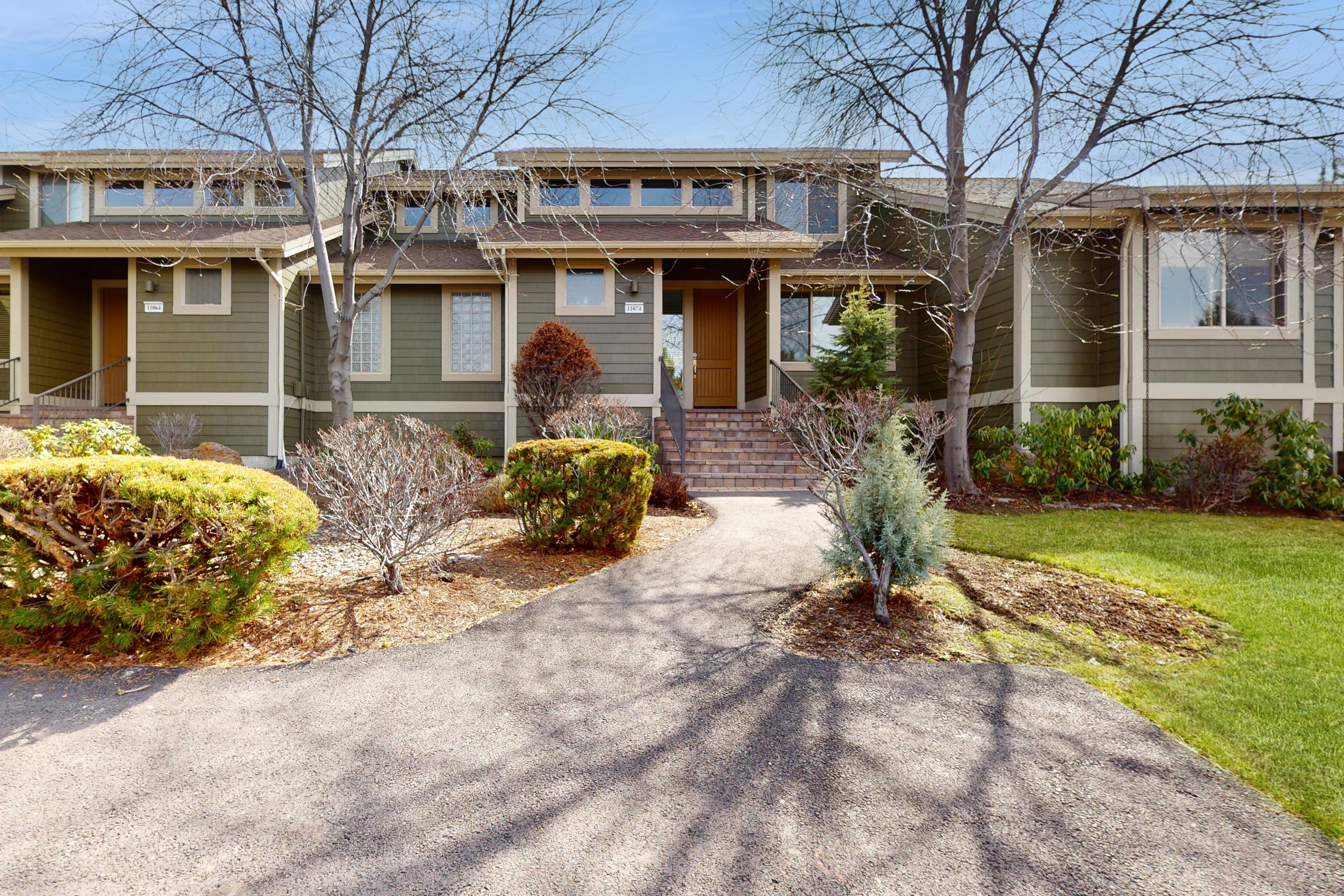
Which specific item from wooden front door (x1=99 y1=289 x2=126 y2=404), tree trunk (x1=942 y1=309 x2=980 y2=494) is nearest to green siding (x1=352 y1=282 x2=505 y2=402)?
wooden front door (x1=99 y1=289 x2=126 y2=404)

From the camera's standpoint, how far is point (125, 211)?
41.7ft

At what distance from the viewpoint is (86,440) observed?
666cm

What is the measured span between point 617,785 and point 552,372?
28.6ft

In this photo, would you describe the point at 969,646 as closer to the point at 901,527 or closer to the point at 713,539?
the point at 901,527

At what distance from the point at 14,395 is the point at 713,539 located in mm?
12482

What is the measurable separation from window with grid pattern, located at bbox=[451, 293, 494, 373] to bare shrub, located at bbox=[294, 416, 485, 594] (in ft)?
25.3

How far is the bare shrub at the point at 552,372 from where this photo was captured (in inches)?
417

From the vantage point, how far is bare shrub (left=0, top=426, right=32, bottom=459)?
21.0 ft

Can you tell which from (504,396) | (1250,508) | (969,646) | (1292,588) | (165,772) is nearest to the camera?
(165,772)

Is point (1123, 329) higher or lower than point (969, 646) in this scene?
higher

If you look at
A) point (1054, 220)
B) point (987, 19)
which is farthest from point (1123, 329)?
point (987, 19)

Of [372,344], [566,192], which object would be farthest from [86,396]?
[566,192]

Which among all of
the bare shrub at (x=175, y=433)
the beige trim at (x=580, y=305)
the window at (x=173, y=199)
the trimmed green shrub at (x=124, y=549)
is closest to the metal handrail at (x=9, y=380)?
the bare shrub at (x=175, y=433)

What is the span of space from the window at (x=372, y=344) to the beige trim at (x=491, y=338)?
1.14 m
